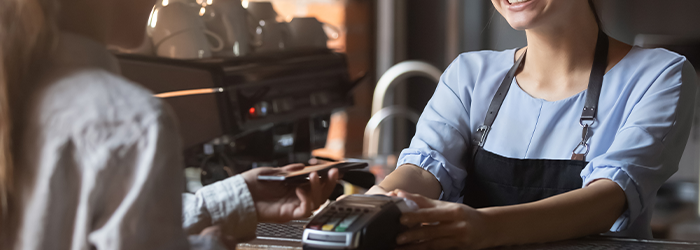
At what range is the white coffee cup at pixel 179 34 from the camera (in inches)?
24.0

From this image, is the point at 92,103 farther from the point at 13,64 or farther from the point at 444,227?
the point at 444,227

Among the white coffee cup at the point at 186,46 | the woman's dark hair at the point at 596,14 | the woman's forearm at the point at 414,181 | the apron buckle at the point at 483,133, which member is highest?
the woman's dark hair at the point at 596,14

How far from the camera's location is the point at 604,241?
1.65ft

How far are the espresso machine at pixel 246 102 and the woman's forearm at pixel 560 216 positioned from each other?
13.3 inches

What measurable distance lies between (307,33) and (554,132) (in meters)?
0.49

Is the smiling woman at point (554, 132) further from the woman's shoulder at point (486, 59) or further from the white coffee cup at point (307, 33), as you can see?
the white coffee cup at point (307, 33)

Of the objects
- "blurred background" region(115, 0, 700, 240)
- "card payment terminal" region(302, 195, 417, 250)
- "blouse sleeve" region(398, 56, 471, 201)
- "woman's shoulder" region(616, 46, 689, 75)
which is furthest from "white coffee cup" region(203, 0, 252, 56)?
"woman's shoulder" region(616, 46, 689, 75)

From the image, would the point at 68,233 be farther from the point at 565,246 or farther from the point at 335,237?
the point at 565,246

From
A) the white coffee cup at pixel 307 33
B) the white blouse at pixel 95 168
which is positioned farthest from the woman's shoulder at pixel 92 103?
the white coffee cup at pixel 307 33

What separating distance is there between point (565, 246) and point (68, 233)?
0.39 meters

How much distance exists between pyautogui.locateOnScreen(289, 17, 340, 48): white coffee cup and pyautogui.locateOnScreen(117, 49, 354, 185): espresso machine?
22 millimetres

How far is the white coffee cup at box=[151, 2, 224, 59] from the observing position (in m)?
0.61

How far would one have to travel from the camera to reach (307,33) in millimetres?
990

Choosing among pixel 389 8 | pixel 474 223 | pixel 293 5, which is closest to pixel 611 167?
pixel 474 223
